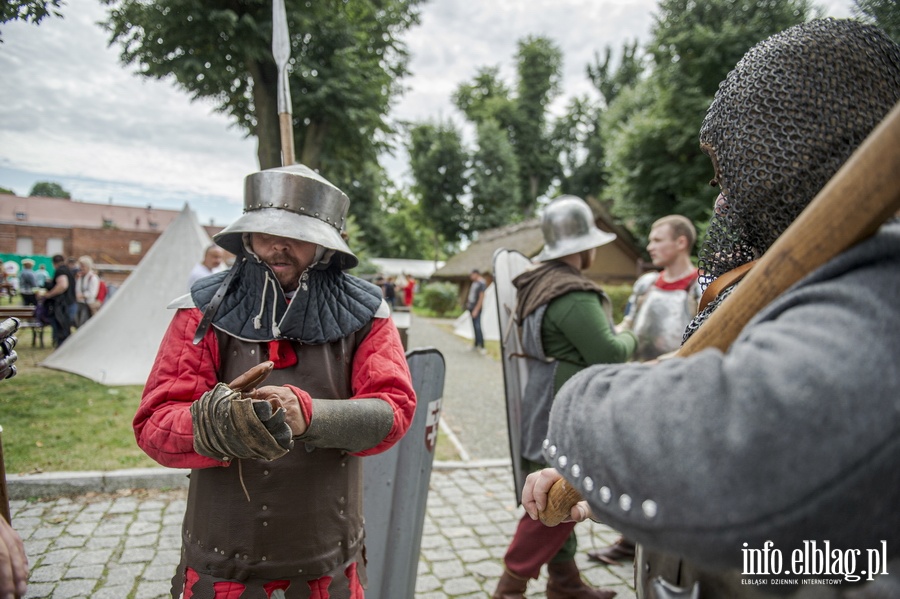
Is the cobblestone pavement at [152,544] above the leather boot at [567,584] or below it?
below

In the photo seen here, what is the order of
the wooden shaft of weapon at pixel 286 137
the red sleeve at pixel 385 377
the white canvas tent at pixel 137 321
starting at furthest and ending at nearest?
the white canvas tent at pixel 137 321 < the wooden shaft of weapon at pixel 286 137 < the red sleeve at pixel 385 377

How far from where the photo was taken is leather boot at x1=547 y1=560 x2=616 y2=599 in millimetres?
2852

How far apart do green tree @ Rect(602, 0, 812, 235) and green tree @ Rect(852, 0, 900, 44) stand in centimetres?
1517

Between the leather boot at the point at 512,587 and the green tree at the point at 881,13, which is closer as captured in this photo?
the green tree at the point at 881,13

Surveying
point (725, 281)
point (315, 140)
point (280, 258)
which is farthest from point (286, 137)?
point (315, 140)

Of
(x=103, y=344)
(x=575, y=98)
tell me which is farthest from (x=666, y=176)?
(x=575, y=98)

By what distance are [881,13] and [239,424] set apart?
2.07 metres

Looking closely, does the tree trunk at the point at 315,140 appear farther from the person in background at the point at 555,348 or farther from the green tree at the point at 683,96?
the green tree at the point at 683,96

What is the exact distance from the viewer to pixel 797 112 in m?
0.98

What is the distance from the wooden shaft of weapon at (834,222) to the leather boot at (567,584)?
252cm

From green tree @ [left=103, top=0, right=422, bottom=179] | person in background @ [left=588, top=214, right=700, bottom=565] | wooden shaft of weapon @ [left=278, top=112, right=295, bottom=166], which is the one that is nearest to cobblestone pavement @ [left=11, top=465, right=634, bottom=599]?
person in background @ [left=588, top=214, right=700, bottom=565]

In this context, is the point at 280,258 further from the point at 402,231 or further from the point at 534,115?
the point at 402,231

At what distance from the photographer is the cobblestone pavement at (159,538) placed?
293 cm

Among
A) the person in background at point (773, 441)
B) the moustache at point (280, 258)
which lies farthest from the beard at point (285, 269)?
the person in background at point (773, 441)
